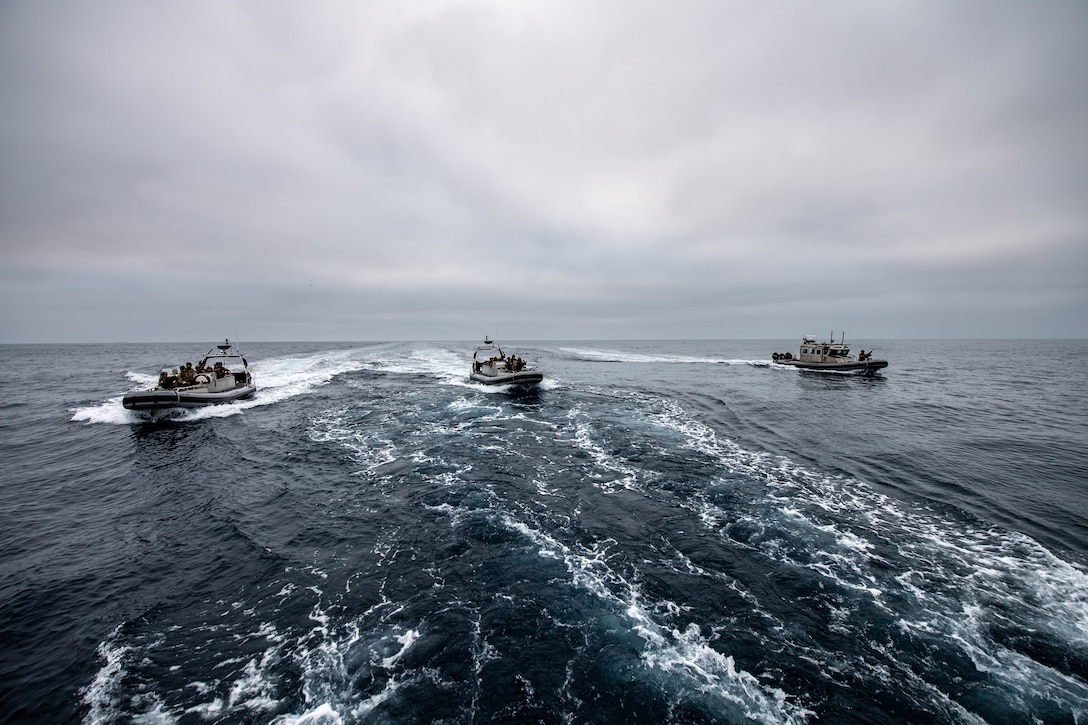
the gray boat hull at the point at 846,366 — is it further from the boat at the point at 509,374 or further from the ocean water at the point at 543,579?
the boat at the point at 509,374

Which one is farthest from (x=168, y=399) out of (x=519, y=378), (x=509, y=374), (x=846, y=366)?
(x=846, y=366)

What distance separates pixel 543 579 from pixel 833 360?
72.6 meters

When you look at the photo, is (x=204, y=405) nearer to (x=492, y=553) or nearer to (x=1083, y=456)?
(x=492, y=553)

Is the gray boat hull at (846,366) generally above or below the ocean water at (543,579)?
above

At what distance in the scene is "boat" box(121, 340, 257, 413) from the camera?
29938 millimetres

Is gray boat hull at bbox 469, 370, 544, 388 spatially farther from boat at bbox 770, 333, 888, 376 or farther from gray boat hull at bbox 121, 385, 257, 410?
boat at bbox 770, 333, 888, 376

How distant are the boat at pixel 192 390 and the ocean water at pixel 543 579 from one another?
505cm

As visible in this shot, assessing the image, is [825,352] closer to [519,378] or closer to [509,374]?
[519,378]

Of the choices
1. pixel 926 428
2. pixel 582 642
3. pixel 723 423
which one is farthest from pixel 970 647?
pixel 926 428

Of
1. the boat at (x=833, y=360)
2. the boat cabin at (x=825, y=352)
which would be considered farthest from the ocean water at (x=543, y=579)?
the boat cabin at (x=825, y=352)

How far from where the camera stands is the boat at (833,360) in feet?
203

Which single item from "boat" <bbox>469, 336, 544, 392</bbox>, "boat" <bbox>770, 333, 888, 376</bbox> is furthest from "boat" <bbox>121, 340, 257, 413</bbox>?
"boat" <bbox>770, 333, 888, 376</bbox>

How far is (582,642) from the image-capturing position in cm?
920

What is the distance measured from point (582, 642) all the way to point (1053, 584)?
45.7ft
